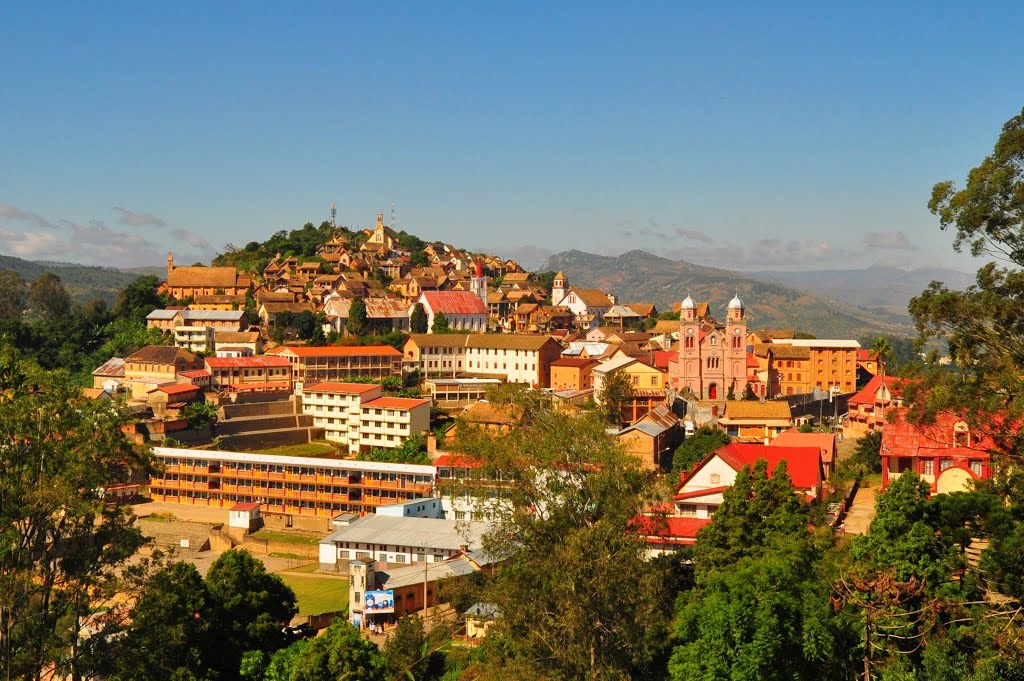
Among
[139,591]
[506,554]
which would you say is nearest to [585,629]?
[506,554]

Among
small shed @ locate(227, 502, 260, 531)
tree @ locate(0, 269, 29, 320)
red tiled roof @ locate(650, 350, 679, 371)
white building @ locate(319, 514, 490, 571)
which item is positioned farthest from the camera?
tree @ locate(0, 269, 29, 320)

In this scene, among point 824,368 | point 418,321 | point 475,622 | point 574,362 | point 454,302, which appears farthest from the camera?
point 454,302

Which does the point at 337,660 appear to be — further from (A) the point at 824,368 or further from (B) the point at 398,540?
(A) the point at 824,368

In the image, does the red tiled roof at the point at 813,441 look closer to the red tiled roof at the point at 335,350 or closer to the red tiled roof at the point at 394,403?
the red tiled roof at the point at 394,403

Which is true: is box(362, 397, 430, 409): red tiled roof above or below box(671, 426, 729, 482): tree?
above

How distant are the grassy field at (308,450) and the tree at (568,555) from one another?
3072 centimetres

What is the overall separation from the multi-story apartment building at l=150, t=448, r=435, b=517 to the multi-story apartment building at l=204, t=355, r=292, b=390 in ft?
32.0

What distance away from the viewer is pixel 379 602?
105 feet

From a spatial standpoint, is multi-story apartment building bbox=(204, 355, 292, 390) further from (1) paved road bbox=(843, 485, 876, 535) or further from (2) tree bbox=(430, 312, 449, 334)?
(1) paved road bbox=(843, 485, 876, 535)

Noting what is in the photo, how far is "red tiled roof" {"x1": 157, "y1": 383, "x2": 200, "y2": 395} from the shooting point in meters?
53.9

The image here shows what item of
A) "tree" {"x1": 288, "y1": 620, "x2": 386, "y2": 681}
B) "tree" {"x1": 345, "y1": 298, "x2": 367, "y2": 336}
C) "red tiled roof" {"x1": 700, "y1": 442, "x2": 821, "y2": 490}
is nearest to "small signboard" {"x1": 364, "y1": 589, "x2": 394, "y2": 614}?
"tree" {"x1": 288, "y1": 620, "x2": 386, "y2": 681}

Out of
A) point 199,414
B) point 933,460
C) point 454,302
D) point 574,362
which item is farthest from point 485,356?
point 933,460

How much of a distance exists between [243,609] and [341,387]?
27327 mm

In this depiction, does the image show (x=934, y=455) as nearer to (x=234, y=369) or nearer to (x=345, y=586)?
(x=345, y=586)
